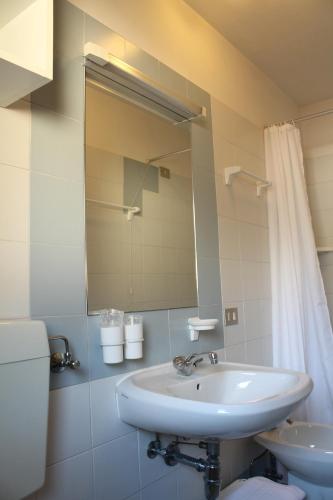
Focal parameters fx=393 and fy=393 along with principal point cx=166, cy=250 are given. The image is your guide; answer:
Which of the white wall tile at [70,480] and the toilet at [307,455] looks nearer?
the white wall tile at [70,480]

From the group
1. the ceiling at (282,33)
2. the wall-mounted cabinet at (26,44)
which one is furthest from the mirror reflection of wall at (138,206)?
the ceiling at (282,33)

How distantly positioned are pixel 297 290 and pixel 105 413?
4.54 feet

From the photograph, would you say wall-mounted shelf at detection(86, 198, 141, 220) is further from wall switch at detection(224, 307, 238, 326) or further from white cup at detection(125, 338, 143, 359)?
wall switch at detection(224, 307, 238, 326)

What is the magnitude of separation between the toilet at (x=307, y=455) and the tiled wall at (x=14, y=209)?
4.34 ft

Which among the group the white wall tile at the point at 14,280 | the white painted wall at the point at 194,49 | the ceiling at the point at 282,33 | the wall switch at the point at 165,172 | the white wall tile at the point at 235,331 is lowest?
the white wall tile at the point at 235,331

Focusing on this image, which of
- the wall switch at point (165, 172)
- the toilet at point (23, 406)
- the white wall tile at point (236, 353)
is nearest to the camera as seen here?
the toilet at point (23, 406)

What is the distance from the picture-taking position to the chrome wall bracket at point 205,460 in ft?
4.39

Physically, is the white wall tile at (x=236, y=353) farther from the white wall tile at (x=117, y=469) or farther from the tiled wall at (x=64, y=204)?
the white wall tile at (x=117, y=469)

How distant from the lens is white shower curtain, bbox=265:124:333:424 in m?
2.21

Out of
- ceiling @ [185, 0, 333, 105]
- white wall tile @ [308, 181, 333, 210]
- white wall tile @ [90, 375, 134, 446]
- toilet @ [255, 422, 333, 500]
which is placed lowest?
toilet @ [255, 422, 333, 500]

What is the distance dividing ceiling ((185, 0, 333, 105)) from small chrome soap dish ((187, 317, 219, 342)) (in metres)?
1.53

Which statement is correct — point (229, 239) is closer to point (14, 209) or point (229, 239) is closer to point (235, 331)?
point (235, 331)

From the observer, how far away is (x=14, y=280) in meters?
1.07

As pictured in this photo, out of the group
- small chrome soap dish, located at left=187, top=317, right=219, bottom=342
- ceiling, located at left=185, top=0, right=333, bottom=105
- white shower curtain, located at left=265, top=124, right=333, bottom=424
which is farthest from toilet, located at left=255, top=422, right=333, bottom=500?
ceiling, located at left=185, top=0, right=333, bottom=105
